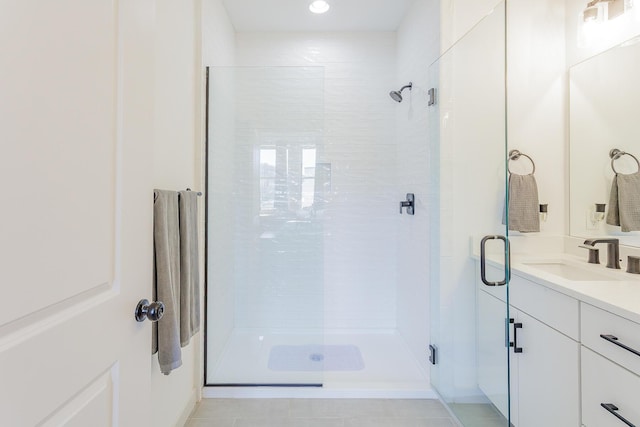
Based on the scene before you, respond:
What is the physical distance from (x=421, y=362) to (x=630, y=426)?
4.49 ft

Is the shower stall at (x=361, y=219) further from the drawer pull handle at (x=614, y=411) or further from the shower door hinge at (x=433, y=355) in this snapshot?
the drawer pull handle at (x=614, y=411)

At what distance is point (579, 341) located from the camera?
1.25 metres

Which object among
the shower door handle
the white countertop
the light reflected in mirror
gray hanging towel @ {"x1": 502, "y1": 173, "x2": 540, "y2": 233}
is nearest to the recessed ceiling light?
the light reflected in mirror

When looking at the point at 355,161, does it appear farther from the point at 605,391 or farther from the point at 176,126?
the point at 605,391

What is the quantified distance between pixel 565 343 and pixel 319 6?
2.64 meters

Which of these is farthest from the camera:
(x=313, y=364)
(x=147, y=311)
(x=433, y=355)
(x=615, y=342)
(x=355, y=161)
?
(x=355, y=161)

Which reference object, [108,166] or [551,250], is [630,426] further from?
[108,166]

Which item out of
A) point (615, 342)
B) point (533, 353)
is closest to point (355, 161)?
point (533, 353)

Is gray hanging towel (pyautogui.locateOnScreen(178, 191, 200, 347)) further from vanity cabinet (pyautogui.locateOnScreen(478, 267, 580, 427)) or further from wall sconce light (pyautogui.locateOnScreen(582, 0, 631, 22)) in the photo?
wall sconce light (pyautogui.locateOnScreen(582, 0, 631, 22))

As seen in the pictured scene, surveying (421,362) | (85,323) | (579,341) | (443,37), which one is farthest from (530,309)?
(85,323)

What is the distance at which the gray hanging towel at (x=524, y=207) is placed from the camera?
6.32ft

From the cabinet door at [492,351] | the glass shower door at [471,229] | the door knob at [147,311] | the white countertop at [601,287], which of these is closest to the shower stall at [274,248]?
the glass shower door at [471,229]

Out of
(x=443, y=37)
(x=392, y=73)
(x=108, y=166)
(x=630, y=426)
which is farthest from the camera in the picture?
(x=392, y=73)

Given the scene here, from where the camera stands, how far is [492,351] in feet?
5.42
